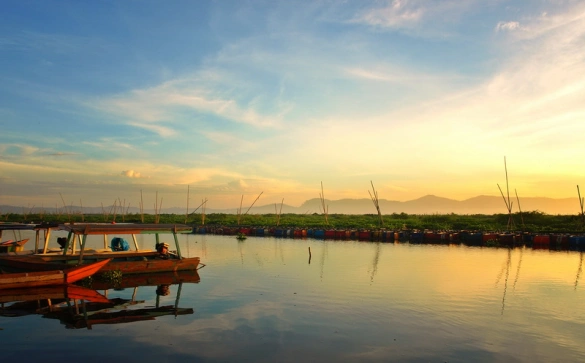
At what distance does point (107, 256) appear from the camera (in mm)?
20750

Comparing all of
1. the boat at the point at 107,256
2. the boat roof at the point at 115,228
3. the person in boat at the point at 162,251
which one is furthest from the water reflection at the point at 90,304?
the person in boat at the point at 162,251

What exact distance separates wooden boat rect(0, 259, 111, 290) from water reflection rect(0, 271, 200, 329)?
275 millimetres

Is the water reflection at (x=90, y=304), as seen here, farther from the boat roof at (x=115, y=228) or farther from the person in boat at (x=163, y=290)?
the boat roof at (x=115, y=228)

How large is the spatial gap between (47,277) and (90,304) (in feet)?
10.7

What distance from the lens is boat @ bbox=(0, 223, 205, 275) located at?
1934 cm

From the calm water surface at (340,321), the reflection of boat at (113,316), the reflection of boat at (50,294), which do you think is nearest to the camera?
the calm water surface at (340,321)

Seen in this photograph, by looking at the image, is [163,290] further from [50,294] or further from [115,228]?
[115,228]

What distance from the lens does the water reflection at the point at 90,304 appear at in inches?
555

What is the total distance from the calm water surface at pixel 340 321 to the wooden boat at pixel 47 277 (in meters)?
1.70

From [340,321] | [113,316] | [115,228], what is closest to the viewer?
[340,321]

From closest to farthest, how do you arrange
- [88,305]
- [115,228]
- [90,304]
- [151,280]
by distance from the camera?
[88,305], [90,304], [151,280], [115,228]

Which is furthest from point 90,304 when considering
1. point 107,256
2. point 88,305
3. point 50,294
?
point 107,256

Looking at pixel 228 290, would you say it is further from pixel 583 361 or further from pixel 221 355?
pixel 583 361

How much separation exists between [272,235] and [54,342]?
3990 cm
